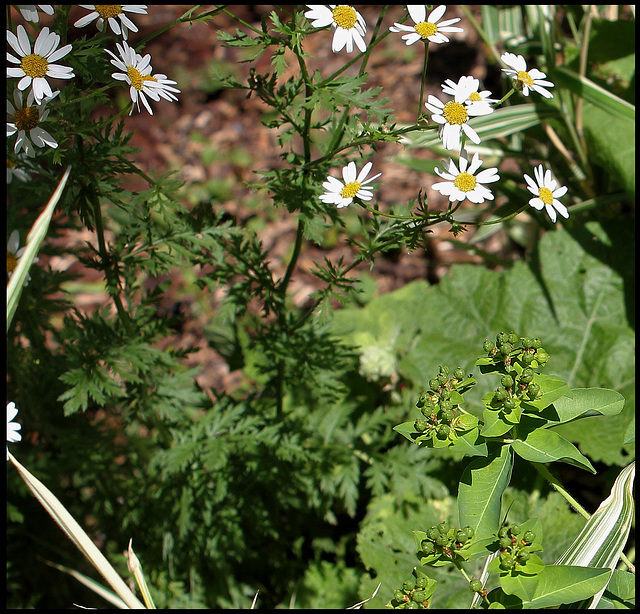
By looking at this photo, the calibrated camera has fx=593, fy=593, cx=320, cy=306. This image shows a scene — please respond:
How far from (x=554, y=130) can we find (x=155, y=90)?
2.12m

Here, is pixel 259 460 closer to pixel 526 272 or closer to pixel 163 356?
pixel 163 356

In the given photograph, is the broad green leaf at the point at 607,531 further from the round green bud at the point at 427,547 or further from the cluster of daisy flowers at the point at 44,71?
the cluster of daisy flowers at the point at 44,71

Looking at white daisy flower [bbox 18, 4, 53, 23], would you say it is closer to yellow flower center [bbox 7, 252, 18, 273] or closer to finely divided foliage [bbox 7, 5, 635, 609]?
finely divided foliage [bbox 7, 5, 635, 609]

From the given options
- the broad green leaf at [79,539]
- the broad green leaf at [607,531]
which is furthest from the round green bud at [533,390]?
the broad green leaf at [79,539]

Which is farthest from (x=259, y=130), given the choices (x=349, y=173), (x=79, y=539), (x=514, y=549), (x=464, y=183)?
(x=514, y=549)

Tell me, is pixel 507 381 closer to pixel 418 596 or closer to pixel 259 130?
pixel 418 596

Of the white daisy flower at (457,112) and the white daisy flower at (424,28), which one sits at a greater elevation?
the white daisy flower at (424,28)

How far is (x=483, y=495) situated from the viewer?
1.01 meters

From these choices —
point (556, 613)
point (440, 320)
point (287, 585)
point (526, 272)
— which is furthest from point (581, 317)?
point (287, 585)

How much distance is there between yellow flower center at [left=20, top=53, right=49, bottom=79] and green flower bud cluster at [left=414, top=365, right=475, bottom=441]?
0.96m

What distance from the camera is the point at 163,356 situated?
1.58m

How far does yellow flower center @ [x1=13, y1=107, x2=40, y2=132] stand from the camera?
47.3 inches

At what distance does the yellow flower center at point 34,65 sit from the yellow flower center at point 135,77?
0.51 ft

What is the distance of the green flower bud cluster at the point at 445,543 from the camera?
95 centimetres
